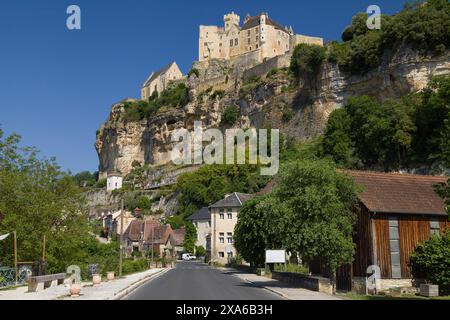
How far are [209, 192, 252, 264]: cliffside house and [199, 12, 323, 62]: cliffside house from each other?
63.1 m

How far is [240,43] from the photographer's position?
134500mm

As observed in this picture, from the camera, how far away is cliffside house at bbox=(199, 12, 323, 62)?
408 feet

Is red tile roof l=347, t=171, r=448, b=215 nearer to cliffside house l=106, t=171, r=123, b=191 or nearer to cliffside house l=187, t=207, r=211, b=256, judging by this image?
cliffside house l=187, t=207, r=211, b=256

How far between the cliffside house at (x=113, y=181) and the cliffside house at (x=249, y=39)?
125ft

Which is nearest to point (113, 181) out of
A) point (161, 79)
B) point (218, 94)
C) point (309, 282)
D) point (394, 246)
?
point (161, 79)

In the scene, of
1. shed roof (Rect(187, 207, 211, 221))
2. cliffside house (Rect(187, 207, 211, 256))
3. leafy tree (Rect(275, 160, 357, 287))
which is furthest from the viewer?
shed roof (Rect(187, 207, 211, 221))

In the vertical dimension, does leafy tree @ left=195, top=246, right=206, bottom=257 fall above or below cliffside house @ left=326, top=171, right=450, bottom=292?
below

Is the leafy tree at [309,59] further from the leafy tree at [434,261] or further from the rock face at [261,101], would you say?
the leafy tree at [434,261]

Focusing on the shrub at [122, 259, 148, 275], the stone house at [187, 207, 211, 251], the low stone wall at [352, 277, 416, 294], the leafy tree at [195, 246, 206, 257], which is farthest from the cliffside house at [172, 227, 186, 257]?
the low stone wall at [352, 277, 416, 294]

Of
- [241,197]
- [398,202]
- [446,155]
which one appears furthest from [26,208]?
[241,197]

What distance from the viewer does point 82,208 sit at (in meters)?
35.9

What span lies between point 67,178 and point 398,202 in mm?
21857

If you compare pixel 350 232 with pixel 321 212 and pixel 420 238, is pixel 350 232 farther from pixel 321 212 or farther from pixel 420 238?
pixel 420 238

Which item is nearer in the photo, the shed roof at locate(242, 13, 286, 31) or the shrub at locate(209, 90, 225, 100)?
the shrub at locate(209, 90, 225, 100)
